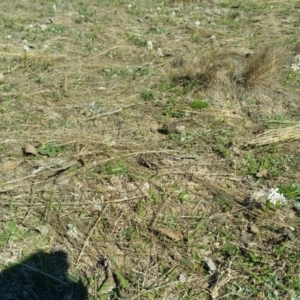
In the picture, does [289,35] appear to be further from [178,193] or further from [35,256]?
[35,256]

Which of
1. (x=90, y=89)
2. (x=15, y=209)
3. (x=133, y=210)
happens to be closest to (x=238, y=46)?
(x=90, y=89)

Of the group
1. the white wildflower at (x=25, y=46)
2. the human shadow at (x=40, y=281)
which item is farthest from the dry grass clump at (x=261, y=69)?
the human shadow at (x=40, y=281)

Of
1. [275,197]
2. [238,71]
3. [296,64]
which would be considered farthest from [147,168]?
[296,64]

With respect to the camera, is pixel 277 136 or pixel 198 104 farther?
pixel 198 104

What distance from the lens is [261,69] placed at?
12.7 feet

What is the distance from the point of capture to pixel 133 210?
2.47 metres

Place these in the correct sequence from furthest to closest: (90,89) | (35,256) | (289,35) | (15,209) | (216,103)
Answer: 1. (289,35)
2. (90,89)
3. (216,103)
4. (15,209)
5. (35,256)

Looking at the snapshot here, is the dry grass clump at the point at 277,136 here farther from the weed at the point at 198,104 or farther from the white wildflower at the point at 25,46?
the white wildflower at the point at 25,46

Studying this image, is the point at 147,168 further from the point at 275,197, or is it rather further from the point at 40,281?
the point at 40,281

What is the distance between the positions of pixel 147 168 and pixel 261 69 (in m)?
1.70

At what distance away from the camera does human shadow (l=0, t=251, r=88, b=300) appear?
2031 mm

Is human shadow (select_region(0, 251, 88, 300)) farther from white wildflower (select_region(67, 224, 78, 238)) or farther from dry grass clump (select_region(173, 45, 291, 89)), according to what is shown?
dry grass clump (select_region(173, 45, 291, 89))

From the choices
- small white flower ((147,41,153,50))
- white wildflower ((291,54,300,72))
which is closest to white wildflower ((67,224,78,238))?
white wildflower ((291,54,300,72))

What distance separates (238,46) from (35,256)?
3.51m
